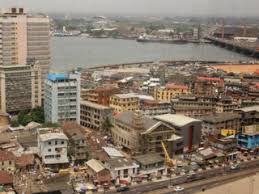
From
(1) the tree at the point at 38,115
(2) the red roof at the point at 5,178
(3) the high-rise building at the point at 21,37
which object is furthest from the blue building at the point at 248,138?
(3) the high-rise building at the point at 21,37

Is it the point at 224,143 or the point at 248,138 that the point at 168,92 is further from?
the point at 224,143

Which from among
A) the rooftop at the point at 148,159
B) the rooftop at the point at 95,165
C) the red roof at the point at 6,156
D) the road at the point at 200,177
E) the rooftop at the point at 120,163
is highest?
the red roof at the point at 6,156

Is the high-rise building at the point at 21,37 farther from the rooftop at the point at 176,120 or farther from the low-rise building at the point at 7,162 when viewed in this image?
the low-rise building at the point at 7,162

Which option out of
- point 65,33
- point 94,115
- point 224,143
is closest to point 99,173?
point 224,143

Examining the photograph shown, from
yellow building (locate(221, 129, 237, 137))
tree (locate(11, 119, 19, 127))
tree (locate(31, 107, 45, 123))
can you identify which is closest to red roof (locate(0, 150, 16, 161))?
tree (locate(11, 119, 19, 127))

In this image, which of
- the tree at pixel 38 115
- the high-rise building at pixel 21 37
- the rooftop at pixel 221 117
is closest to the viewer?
the rooftop at pixel 221 117

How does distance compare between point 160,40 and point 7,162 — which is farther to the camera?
point 160,40
